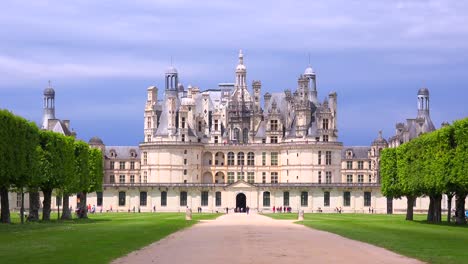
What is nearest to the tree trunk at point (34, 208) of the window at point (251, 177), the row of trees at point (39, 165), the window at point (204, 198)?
the row of trees at point (39, 165)

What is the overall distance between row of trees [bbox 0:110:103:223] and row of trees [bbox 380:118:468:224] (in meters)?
28.3

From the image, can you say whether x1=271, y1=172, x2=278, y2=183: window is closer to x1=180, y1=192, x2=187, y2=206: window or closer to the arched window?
the arched window

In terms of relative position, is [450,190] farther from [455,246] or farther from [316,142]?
[316,142]

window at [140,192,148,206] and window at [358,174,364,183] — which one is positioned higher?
window at [358,174,364,183]

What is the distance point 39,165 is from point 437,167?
29.4 m

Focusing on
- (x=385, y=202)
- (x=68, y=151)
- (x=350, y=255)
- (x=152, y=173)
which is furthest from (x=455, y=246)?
(x=152, y=173)

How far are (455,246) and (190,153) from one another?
11374 cm

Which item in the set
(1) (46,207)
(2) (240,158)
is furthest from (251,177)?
(1) (46,207)

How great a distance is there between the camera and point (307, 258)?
33125mm

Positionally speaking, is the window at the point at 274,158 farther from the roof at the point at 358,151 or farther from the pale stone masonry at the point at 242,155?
the roof at the point at 358,151

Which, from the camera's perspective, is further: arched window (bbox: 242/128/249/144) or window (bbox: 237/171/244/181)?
arched window (bbox: 242/128/249/144)

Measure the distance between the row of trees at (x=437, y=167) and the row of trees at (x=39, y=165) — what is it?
92.8 ft

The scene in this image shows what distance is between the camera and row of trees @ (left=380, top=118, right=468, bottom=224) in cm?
6750

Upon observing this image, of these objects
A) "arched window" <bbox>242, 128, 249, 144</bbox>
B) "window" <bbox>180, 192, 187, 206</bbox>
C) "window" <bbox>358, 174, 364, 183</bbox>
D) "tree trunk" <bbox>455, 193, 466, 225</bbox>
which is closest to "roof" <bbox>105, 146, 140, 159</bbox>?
"arched window" <bbox>242, 128, 249, 144</bbox>
